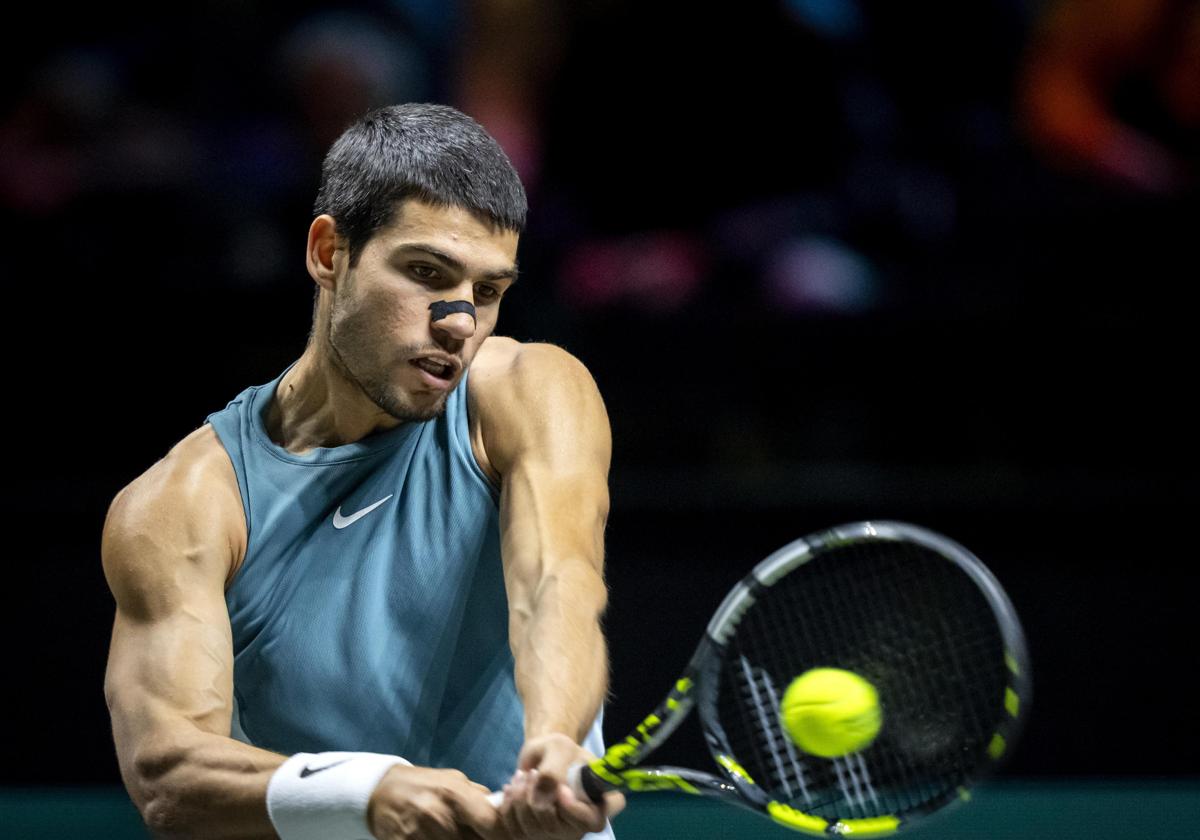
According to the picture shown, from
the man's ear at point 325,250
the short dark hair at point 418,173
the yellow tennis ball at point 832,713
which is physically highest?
the short dark hair at point 418,173

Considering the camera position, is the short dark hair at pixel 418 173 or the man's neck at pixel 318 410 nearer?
the short dark hair at pixel 418 173

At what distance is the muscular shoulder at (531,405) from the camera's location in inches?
101

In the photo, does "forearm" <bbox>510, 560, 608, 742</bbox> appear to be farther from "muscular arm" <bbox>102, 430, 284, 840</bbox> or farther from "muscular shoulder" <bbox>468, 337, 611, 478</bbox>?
"muscular arm" <bbox>102, 430, 284, 840</bbox>

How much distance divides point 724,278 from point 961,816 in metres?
2.07

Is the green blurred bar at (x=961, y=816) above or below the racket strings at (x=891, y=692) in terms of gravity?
below

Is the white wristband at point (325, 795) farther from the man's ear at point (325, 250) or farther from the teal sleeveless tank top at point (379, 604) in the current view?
Result: the man's ear at point (325, 250)

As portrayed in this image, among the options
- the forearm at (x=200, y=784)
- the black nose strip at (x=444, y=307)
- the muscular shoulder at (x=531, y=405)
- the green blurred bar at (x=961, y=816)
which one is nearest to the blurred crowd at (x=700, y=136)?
the green blurred bar at (x=961, y=816)

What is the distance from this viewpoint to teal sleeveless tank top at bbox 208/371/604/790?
257cm

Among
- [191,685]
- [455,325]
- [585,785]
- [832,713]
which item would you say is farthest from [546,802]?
[455,325]

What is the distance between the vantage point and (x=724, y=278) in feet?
18.3

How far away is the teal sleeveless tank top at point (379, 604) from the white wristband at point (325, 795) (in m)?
0.32

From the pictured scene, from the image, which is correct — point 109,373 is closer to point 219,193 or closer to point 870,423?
point 219,193

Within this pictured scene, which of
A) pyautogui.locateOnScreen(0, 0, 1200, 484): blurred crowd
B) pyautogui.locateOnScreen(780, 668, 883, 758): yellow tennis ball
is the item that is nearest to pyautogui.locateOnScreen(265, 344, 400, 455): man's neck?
pyautogui.locateOnScreen(780, 668, 883, 758): yellow tennis ball

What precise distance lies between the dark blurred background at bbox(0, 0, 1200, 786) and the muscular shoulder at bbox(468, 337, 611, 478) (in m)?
1.86
